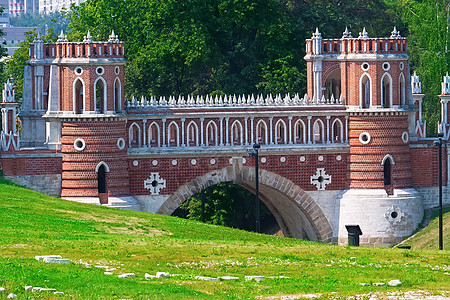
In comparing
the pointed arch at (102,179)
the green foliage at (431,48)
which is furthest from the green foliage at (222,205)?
the green foliage at (431,48)

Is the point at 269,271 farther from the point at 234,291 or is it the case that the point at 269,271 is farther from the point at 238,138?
the point at 238,138

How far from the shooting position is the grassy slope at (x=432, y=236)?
52.2 meters

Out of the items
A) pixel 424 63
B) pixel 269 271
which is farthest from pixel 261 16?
pixel 269 271

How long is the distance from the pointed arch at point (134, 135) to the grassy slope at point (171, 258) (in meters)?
7.02

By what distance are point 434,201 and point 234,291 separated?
95.1ft

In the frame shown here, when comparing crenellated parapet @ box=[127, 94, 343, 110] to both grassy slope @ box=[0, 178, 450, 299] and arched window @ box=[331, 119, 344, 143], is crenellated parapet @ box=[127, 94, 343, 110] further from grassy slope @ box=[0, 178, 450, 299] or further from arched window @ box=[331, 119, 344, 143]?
grassy slope @ box=[0, 178, 450, 299]

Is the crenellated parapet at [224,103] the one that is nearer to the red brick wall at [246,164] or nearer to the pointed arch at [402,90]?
the red brick wall at [246,164]

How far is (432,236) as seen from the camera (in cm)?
5362

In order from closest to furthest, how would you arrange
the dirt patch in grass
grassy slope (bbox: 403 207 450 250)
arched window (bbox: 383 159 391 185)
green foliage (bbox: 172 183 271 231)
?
the dirt patch in grass → grassy slope (bbox: 403 207 450 250) → arched window (bbox: 383 159 391 185) → green foliage (bbox: 172 183 271 231)

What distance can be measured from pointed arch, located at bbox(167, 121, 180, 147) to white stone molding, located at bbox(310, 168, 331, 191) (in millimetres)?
6213

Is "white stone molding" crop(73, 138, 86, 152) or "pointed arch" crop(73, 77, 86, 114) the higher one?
"pointed arch" crop(73, 77, 86, 114)

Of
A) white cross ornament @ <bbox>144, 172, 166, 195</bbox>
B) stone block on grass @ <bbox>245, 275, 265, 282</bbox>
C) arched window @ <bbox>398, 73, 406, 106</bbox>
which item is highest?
arched window @ <bbox>398, 73, 406, 106</bbox>

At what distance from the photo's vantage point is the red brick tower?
51.9 metres

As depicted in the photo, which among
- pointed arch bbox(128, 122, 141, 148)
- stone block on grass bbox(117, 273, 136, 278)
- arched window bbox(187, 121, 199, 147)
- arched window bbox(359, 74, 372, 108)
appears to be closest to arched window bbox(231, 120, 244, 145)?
arched window bbox(187, 121, 199, 147)
